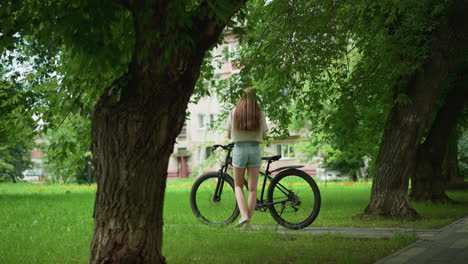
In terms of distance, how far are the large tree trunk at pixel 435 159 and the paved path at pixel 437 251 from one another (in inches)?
263

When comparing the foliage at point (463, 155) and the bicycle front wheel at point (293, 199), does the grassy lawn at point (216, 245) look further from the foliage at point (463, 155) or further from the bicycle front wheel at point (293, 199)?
the foliage at point (463, 155)

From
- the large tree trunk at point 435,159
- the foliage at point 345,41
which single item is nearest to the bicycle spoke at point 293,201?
the foliage at point 345,41

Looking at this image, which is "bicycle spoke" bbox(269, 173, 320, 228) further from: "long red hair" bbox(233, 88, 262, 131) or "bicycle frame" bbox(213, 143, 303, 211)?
"long red hair" bbox(233, 88, 262, 131)

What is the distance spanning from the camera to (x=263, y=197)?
26.0 ft

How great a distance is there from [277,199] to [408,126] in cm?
321

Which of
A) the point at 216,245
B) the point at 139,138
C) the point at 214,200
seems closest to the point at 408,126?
the point at 214,200

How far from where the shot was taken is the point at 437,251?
5617 millimetres

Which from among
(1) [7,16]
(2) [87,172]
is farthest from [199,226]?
(2) [87,172]

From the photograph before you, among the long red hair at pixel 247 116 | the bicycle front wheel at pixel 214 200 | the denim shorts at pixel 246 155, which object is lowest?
the bicycle front wheel at pixel 214 200

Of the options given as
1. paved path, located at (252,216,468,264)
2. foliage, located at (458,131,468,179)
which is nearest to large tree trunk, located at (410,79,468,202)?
paved path, located at (252,216,468,264)

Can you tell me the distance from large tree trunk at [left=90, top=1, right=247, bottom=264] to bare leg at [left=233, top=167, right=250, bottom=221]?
3.17 meters

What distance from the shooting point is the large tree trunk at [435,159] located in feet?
44.7

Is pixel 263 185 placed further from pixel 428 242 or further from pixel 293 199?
pixel 428 242

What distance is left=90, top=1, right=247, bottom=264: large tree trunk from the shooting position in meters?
4.21
